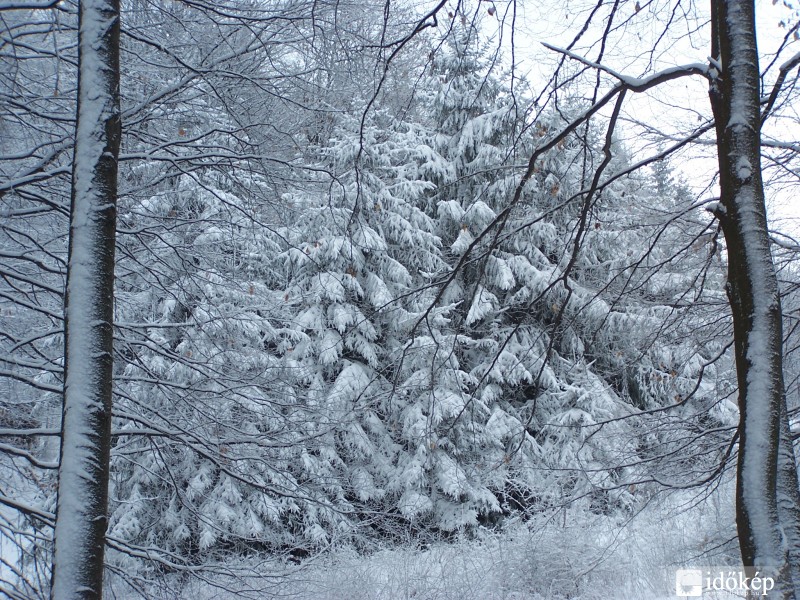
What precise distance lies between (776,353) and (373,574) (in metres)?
7.27

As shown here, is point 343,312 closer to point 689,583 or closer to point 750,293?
point 689,583

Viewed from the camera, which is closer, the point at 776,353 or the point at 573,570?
the point at 776,353

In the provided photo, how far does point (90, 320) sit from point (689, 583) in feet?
24.3

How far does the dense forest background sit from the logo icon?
1.17ft

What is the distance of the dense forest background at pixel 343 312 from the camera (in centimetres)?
445

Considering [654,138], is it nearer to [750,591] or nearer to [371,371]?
[750,591]

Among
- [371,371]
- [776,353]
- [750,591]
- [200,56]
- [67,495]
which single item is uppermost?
[200,56]

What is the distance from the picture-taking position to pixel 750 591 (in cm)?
251

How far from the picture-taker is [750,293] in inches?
104

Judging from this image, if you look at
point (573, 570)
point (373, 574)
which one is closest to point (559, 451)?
point (573, 570)

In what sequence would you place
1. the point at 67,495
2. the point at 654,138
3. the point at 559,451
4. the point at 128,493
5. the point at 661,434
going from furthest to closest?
the point at 559,451
the point at 128,493
the point at 661,434
the point at 654,138
the point at 67,495

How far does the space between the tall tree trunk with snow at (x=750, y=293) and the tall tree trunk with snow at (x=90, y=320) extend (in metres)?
2.85
